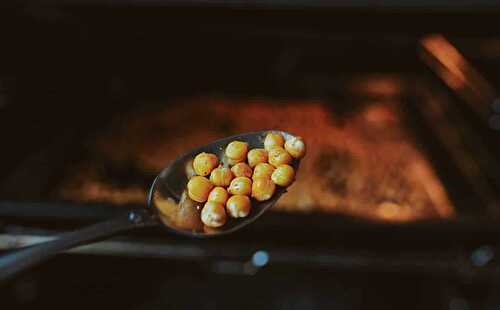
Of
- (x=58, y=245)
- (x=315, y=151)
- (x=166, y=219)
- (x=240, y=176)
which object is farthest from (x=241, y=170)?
(x=315, y=151)

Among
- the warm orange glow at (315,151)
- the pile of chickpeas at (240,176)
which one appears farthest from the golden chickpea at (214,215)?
the warm orange glow at (315,151)

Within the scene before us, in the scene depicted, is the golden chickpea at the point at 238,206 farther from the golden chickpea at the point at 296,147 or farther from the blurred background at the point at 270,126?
the blurred background at the point at 270,126

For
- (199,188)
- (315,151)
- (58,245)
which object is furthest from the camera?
(315,151)

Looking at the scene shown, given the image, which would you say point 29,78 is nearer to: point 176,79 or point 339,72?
point 176,79

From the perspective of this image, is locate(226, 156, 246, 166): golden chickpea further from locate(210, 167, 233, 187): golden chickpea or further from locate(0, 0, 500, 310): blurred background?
locate(0, 0, 500, 310): blurred background

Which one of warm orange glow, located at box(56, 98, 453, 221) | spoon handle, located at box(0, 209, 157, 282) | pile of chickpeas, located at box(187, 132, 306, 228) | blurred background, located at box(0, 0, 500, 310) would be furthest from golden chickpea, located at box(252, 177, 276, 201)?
warm orange glow, located at box(56, 98, 453, 221)

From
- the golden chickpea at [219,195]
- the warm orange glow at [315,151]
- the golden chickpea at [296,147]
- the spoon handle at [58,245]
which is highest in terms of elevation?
the golden chickpea at [296,147]

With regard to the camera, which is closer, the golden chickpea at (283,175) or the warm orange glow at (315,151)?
the golden chickpea at (283,175)

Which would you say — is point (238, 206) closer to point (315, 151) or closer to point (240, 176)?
point (240, 176)
